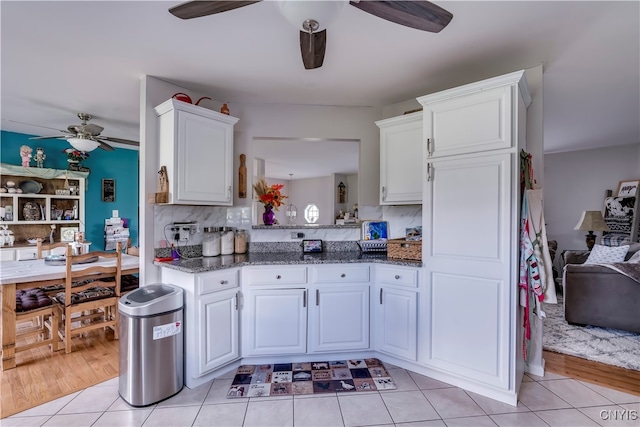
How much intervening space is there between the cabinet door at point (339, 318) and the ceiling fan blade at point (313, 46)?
5.39 feet

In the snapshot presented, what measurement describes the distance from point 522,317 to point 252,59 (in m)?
2.64

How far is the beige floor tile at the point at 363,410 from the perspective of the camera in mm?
1889

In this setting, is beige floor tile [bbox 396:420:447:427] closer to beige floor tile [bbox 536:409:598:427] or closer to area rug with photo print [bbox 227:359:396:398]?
area rug with photo print [bbox 227:359:396:398]

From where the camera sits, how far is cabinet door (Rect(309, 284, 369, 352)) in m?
2.54

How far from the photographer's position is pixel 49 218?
14.3 feet

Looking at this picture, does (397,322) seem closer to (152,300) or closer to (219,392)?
(219,392)

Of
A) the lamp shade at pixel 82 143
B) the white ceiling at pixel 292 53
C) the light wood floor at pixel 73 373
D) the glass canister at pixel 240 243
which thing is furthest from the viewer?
the lamp shade at pixel 82 143

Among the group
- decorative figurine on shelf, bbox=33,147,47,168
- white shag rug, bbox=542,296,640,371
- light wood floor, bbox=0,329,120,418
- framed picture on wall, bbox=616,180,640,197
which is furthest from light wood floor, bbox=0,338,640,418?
framed picture on wall, bbox=616,180,640,197

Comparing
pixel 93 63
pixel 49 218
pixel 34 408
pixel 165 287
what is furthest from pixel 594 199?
pixel 49 218

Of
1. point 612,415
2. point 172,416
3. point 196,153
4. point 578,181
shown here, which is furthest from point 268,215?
point 578,181

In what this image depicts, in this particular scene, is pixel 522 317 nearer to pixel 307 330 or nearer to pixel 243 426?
pixel 307 330

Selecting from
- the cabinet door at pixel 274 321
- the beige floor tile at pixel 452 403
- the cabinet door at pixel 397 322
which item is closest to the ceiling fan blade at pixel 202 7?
the cabinet door at pixel 274 321

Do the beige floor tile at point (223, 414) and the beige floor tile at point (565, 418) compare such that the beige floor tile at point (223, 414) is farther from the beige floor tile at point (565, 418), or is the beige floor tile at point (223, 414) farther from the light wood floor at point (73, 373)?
the beige floor tile at point (565, 418)

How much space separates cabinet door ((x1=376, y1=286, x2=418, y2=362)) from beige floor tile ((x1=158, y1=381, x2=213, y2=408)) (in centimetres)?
135
